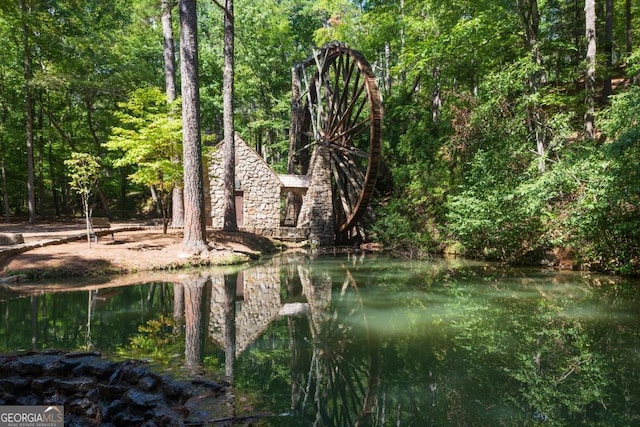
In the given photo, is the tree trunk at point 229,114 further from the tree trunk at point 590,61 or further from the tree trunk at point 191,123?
the tree trunk at point 590,61

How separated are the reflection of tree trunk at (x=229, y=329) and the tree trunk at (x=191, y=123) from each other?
2.88m

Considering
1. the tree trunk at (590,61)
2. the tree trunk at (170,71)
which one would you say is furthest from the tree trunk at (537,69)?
the tree trunk at (170,71)

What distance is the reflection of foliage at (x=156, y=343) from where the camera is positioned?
3.89 metres

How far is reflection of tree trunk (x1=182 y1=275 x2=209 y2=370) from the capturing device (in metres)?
3.87

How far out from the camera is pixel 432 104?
17.7 metres

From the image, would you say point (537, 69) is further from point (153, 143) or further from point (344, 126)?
point (153, 143)

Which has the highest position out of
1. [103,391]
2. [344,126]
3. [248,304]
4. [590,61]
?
[590,61]

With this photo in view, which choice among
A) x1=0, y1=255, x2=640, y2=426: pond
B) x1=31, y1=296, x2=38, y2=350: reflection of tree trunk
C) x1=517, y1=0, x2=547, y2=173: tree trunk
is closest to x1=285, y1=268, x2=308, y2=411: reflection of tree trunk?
x1=0, y1=255, x2=640, y2=426: pond

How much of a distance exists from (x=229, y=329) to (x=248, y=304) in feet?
4.45

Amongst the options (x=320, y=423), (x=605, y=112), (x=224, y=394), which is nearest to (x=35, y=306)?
(x=224, y=394)

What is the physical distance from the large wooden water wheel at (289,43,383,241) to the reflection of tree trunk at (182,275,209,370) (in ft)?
26.1

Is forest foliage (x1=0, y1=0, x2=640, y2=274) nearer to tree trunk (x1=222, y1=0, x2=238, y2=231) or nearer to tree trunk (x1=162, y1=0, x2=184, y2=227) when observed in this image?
tree trunk (x1=162, y1=0, x2=184, y2=227)

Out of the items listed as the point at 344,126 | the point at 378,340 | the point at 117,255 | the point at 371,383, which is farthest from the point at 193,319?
the point at 344,126

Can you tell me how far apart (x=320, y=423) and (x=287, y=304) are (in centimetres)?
363
